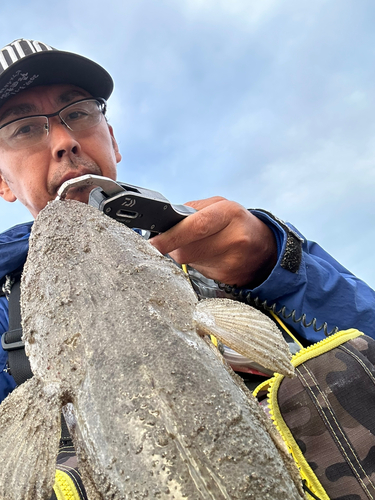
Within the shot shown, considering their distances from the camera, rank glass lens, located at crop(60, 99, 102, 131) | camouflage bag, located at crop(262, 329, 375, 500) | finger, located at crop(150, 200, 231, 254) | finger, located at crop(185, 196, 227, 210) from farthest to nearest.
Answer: glass lens, located at crop(60, 99, 102, 131) < finger, located at crop(185, 196, 227, 210) < finger, located at crop(150, 200, 231, 254) < camouflage bag, located at crop(262, 329, 375, 500)

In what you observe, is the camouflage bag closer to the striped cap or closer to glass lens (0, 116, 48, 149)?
glass lens (0, 116, 48, 149)

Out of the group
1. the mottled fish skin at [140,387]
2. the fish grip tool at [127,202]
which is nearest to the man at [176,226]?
the fish grip tool at [127,202]

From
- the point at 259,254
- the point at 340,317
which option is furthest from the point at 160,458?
the point at 340,317

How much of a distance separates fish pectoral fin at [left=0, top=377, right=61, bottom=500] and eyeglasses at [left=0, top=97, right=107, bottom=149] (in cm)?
257

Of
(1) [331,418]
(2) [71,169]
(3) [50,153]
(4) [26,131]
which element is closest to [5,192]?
(4) [26,131]

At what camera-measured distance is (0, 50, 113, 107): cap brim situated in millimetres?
3268

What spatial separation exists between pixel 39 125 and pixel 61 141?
43 cm

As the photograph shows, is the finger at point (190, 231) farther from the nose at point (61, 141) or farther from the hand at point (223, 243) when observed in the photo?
the nose at point (61, 141)

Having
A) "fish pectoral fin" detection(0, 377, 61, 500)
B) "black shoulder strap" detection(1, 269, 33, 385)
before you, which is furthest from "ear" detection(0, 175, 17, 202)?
"fish pectoral fin" detection(0, 377, 61, 500)

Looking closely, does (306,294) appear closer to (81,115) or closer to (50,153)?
(50,153)

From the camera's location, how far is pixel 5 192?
13.8ft

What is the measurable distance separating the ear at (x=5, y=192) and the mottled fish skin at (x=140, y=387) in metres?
2.91

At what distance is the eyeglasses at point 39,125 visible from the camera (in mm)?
3256

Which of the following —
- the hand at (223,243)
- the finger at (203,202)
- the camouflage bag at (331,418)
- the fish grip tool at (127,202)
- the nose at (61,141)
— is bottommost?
the camouflage bag at (331,418)
